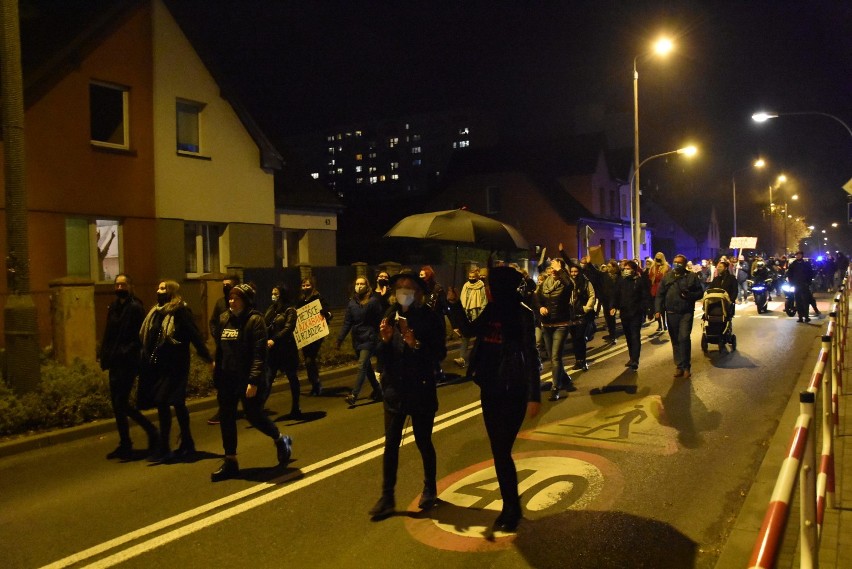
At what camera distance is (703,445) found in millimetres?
7125

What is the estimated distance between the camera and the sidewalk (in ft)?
13.5

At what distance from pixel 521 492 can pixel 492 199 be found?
122 feet

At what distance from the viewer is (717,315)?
1330 centimetres

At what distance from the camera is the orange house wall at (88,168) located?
1333 centimetres

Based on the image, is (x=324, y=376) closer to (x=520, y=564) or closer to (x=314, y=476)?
(x=314, y=476)

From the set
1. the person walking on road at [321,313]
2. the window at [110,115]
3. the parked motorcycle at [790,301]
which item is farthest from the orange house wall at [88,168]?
the parked motorcycle at [790,301]

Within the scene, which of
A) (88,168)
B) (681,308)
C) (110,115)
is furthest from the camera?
(110,115)

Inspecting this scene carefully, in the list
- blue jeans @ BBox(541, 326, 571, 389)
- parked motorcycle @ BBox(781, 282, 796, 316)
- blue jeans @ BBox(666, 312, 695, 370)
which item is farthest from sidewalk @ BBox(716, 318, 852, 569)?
parked motorcycle @ BBox(781, 282, 796, 316)

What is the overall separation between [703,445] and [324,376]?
6684mm

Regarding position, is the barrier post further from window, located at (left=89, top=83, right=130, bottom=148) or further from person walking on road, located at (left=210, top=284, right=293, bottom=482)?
window, located at (left=89, top=83, right=130, bottom=148)

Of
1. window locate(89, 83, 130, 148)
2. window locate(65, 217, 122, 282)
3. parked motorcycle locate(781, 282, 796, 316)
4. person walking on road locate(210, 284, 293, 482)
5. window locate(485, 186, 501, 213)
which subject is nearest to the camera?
person walking on road locate(210, 284, 293, 482)

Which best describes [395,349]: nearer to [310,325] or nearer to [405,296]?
[405,296]

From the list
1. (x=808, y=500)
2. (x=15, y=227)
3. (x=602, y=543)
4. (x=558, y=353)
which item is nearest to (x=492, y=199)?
(x=558, y=353)

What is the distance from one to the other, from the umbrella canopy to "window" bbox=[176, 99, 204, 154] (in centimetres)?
806
